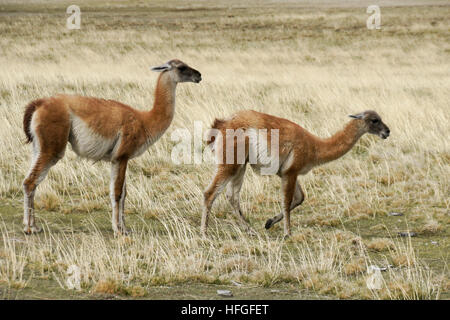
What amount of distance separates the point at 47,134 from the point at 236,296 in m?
2.81

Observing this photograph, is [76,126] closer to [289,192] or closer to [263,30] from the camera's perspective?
[289,192]

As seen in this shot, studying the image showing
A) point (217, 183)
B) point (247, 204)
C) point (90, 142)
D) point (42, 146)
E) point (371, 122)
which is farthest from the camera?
point (247, 204)

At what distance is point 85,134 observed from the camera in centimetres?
773

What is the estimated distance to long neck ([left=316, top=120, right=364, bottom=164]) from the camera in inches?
328

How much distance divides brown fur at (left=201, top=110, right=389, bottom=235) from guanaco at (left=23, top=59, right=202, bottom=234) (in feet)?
2.80

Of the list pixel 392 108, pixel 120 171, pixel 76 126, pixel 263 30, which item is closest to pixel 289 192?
pixel 120 171

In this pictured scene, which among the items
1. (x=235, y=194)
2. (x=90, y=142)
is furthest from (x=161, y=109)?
(x=235, y=194)

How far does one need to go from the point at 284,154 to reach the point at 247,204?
155 centimetres

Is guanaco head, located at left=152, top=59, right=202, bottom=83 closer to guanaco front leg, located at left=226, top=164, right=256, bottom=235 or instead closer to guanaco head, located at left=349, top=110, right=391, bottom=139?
guanaco front leg, located at left=226, top=164, right=256, bottom=235

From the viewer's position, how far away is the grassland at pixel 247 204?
6336 millimetres

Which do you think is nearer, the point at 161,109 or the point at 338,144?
the point at 161,109

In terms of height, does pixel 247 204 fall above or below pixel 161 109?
below

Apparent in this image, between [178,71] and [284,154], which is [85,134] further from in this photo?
[284,154]

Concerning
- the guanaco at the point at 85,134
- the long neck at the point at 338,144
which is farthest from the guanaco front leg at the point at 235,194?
the guanaco at the point at 85,134
